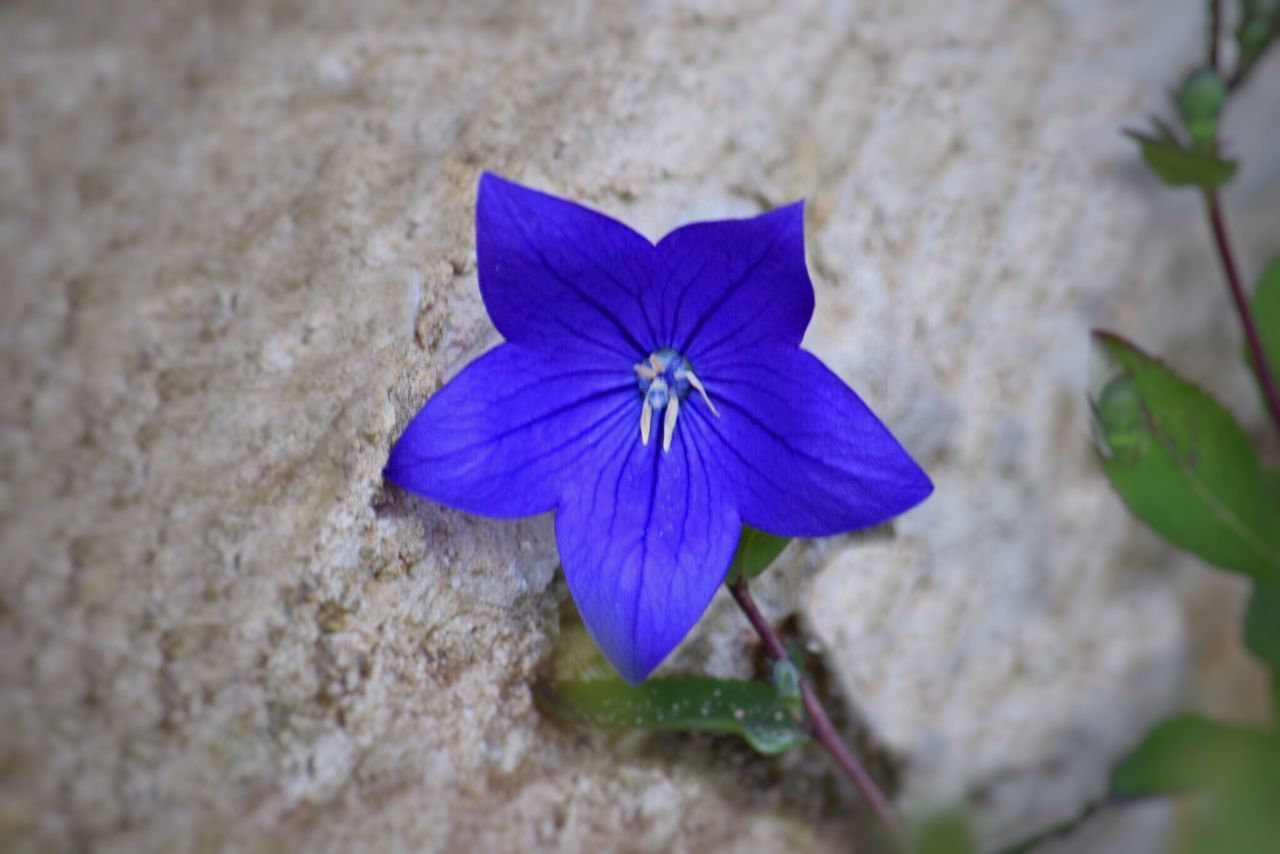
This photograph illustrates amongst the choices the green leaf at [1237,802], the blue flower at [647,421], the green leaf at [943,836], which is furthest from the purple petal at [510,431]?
the green leaf at [1237,802]

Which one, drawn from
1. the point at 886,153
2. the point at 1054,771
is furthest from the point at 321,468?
the point at 1054,771

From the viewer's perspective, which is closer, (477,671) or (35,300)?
(477,671)

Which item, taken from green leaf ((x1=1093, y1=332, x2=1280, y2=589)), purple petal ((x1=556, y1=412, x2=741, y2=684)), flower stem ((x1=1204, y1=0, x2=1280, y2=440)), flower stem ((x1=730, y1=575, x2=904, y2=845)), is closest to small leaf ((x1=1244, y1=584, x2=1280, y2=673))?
green leaf ((x1=1093, y1=332, x2=1280, y2=589))

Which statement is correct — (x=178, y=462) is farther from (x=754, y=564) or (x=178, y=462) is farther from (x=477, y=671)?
(x=754, y=564)

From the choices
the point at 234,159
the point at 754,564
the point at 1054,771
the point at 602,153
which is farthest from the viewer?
the point at 1054,771

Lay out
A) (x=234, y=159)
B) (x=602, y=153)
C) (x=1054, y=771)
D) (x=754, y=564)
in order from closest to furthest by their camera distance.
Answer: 1. (x=754, y=564)
2. (x=602, y=153)
3. (x=234, y=159)
4. (x=1054, y=771)

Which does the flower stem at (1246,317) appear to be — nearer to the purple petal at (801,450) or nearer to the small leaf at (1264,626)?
the small leaf at (1264,626)

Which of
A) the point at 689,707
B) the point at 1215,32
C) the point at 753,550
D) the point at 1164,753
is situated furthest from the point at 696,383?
the point at 1215,32

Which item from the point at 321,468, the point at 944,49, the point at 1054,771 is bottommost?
the point at 1054,771

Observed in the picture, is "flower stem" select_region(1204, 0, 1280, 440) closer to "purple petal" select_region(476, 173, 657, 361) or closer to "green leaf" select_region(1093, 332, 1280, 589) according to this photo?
"green leaf" select_region(1093, 332, 1280, 589)
